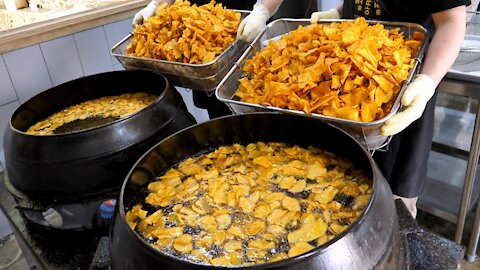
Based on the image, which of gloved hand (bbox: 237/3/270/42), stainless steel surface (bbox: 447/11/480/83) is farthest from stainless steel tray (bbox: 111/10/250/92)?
stainless steel surface (bbox: 447/11/480/83)

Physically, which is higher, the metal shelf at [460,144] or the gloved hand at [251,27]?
the gloved hand at [251,27]

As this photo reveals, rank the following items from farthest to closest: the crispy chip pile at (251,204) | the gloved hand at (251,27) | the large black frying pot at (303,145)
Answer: the gloved hand at (251,27) → the crispy chip pile at (251,204) → the large black frying pot at (303,145)

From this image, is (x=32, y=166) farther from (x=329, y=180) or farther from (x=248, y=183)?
(x=329, y=180)

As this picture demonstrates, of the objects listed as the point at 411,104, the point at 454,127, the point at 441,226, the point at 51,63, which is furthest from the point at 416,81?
the point at 51,63

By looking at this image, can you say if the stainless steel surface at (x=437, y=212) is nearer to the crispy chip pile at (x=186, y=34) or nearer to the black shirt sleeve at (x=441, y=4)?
the black shirt sleeve at (x=441, y=4)

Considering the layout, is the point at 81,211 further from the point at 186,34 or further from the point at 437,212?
the point at 437,212

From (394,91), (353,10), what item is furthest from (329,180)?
(353,10)

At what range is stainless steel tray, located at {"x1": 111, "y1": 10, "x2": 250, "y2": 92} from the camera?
4.63 feet

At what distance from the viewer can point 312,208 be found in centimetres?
82

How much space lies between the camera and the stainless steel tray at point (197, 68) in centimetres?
141

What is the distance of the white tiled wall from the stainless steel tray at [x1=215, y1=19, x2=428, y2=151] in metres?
1.20

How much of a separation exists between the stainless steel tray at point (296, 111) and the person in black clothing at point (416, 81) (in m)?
0.03

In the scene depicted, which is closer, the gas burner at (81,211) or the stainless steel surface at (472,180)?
the gas burner at (81,211)

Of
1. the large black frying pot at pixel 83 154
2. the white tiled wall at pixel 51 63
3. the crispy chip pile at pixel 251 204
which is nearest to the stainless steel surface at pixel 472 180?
the crispy chip pile at pixel 251 204
